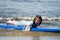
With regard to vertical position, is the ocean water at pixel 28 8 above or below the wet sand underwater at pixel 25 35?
below

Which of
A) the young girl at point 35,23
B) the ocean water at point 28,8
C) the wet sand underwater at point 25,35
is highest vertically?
the young girl at point 35,23

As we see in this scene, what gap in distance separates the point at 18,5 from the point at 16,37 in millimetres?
11566

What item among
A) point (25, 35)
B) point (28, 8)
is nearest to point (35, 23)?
point (25, 35)

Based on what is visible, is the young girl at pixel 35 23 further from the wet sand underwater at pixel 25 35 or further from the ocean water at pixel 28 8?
the ocean water at pixel 28 8

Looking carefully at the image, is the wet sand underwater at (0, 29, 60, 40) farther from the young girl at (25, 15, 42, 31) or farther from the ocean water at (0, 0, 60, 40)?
the ocean water at (0, 0, 60, 40)

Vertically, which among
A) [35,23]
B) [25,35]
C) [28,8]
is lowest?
[28,8]

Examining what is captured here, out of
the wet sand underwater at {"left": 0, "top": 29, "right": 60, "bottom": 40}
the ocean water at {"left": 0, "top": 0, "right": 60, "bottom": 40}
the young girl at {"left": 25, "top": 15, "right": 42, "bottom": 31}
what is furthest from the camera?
the ocean water at {"left": 0, "top": 0, "right": 60, "bottom": 40}

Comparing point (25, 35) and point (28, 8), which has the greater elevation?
point (25, 35)

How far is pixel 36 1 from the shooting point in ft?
77.7

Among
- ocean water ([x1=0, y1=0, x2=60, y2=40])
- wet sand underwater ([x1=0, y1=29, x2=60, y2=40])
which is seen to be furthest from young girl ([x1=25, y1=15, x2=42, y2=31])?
ocean water ([x1=0, y1=0, x2=60, y2=40])

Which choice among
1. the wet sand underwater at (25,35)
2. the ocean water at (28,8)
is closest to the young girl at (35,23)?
the wet sand underwater at (25,35)

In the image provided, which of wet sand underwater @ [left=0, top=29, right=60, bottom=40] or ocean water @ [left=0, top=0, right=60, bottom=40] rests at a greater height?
wet sand underwater @ [left=0, top=29, right=60, bottom=40]

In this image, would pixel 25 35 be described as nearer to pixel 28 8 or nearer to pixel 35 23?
pixel 35 23

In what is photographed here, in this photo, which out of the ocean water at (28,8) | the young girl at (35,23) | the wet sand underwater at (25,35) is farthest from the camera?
the ocean water at (28,8)
